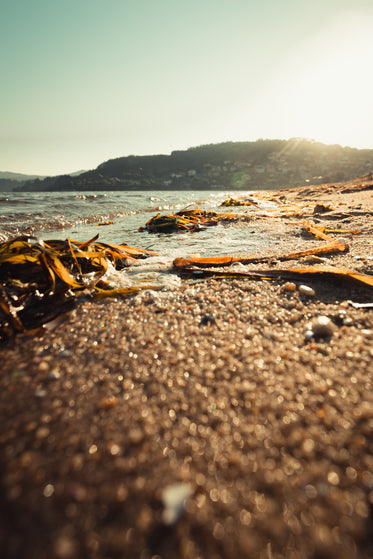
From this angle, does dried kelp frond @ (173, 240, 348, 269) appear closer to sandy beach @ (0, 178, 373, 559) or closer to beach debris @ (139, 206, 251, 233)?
sandy beach @ (0, 178, 373, 559)

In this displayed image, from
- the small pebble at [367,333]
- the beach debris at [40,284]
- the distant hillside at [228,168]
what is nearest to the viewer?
the small pebble at [367,333]

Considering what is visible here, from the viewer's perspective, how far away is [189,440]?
660 millimetres

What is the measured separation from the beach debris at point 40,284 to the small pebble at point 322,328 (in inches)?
45.4

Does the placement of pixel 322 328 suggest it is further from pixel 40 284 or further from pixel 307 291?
pixel 40 284

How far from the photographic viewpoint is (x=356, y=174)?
4078 centimetres

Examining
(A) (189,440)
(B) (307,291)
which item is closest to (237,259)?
(B) (307,291)

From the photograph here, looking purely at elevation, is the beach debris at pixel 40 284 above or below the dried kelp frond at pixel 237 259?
above

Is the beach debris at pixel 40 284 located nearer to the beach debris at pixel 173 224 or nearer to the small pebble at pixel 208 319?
the small pebble at pixel 208 319

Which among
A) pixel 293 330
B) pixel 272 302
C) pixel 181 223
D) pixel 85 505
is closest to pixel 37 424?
pixel 85 505

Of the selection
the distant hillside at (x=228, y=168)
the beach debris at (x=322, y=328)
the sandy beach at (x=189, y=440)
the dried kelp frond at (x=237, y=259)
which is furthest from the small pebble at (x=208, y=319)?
the distant hillside at (x=228, y=168)

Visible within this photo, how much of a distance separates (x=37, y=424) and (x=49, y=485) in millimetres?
212

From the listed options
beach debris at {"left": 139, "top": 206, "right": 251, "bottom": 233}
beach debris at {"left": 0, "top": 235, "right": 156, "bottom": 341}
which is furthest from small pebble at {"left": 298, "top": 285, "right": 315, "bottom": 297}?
beach debris at {"left": 139, "top": 206, "right": 251, "bottom": 233}

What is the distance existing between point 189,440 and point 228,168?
58.9m

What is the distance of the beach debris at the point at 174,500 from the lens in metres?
0.50
